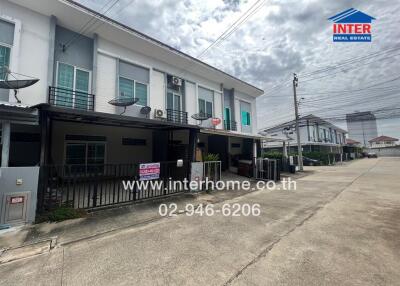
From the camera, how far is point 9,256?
11.9ft

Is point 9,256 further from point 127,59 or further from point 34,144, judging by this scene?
point 127,59

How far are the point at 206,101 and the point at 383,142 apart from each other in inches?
3519

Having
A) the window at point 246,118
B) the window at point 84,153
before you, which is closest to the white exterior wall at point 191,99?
the window at point 84,153

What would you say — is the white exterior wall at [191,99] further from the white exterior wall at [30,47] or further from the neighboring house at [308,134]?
the neighboring house at [308,134]

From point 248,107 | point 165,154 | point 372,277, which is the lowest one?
point 372,277

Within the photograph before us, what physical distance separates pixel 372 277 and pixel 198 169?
671cm

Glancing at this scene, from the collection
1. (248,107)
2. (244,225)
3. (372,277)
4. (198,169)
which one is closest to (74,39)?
(198,169)

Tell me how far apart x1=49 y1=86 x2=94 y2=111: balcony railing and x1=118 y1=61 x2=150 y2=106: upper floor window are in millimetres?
1606

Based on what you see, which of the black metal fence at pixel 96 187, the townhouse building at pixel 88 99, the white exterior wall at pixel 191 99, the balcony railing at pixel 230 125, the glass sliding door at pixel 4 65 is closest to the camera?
the black metal fence at pixel 96 187

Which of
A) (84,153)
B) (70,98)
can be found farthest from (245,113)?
(70,98)

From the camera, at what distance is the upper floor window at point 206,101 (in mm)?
14227

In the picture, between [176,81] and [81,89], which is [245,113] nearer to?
[176,81]

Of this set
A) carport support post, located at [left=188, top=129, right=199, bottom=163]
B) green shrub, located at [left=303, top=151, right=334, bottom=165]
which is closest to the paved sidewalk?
carport support post, located at [left=188, top=129, right=199, bottom=163]

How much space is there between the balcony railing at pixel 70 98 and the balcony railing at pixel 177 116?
14.1 ft
